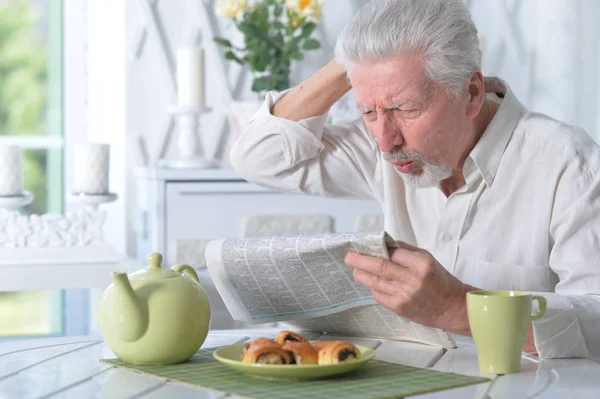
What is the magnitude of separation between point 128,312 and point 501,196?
67 cm

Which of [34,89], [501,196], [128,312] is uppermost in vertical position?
[34,89]

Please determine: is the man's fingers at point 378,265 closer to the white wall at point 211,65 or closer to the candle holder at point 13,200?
the candle holder at point 13,200

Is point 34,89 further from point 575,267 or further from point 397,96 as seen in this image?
point 575,267

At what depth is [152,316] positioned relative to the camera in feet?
3.54

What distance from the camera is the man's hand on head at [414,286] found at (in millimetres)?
1153

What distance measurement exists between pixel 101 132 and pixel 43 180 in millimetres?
276

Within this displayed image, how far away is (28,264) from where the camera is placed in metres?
2.24

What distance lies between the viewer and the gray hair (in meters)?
1.35

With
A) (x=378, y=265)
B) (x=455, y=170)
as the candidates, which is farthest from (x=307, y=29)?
(x=378, y=265)

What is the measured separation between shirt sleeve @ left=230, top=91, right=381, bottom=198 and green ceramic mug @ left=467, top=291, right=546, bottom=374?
2.07 ft

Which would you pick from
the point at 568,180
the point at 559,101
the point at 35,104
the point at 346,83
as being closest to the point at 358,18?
the point at 346,83

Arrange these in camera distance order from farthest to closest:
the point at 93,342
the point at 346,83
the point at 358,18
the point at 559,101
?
1. the point at 559,101
2. the point at 346,83
3. the point at 358,18
4. the point at 93,342

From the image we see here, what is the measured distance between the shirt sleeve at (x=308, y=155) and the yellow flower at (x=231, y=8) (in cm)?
93

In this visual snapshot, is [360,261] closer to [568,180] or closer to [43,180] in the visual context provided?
[568,180]
